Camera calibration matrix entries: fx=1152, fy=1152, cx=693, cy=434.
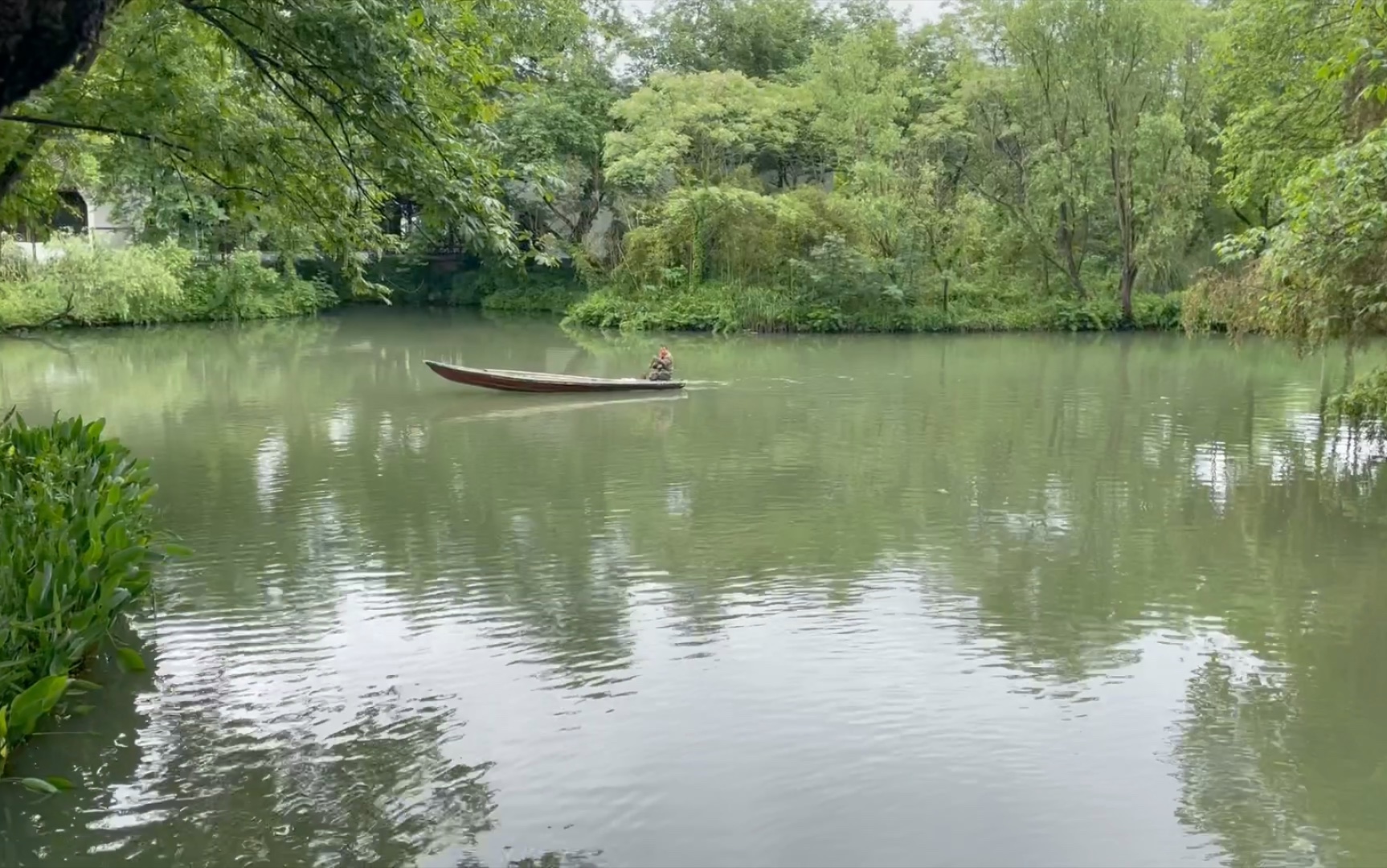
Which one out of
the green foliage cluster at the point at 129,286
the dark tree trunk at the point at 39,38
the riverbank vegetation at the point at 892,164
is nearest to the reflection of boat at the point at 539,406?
the riverbank vegetation at the point at 892,164

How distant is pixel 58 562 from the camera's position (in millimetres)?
5727

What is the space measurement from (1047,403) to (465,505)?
33.5 ft

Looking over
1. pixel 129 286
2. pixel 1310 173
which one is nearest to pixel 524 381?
pixel 1310 173

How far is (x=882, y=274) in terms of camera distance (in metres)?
30.1

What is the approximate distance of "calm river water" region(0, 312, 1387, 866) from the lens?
4848 millimetres

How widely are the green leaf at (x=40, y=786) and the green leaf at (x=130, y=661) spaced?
1216mm

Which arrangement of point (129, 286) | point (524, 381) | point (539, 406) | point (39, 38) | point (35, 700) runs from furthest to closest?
point (129, 286), point (524, 381), point (539, 406), point (35, 700), point (39, 38)

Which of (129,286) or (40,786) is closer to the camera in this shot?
(40,786)

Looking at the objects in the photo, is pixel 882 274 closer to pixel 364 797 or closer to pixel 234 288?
pixel 234 288

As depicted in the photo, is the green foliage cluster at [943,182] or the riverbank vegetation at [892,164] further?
the green foliage cluster at [943,182]

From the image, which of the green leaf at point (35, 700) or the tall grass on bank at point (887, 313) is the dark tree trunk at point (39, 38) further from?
the tall grass on bank at point (887, 313)

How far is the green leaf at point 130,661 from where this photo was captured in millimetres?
6113

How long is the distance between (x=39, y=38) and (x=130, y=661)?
4.39 metres

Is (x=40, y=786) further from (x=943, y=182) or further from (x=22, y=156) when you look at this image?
(x=943, y=182)
